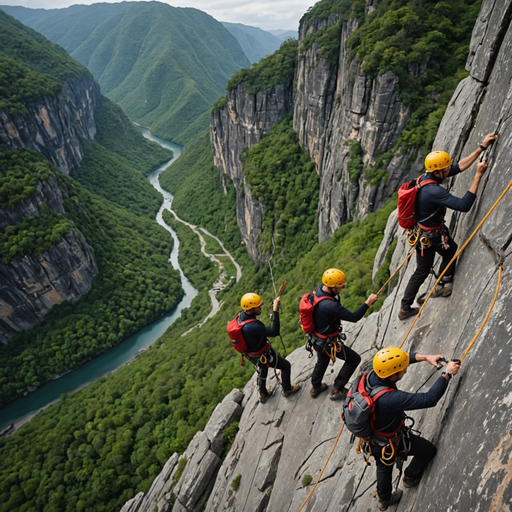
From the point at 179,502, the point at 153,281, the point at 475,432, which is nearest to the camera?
the point at 475,432

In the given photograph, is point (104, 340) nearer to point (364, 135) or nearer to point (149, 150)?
point (364, 135)

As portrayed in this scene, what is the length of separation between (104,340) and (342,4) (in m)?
65.2

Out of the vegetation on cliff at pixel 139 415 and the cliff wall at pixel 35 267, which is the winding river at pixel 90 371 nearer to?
the vegetation on cliff at pixel 139 415

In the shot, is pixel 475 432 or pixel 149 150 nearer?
pixel 475 432

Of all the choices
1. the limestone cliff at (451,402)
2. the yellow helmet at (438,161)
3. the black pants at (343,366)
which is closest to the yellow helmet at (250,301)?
the black pants at (343,366)

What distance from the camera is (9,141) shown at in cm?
6009

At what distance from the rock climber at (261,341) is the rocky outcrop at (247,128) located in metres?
44.7

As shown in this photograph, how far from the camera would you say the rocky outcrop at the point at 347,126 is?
85.8 feet

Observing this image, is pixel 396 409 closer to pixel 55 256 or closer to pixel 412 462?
pixel 412 462

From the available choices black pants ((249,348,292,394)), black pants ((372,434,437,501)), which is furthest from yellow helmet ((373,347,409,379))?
black pants ((249,348,292,394))

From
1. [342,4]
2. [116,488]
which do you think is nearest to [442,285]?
[116,488]

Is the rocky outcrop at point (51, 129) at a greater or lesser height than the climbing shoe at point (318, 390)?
greater

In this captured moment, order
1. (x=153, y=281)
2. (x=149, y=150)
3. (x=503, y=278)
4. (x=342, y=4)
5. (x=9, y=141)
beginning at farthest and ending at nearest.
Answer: (x=149, y=150) < (x=153, y=281) < (x=9, y=141) < (x=342, y=4) < (x=503, y=278)

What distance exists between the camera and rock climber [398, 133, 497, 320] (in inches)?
229
